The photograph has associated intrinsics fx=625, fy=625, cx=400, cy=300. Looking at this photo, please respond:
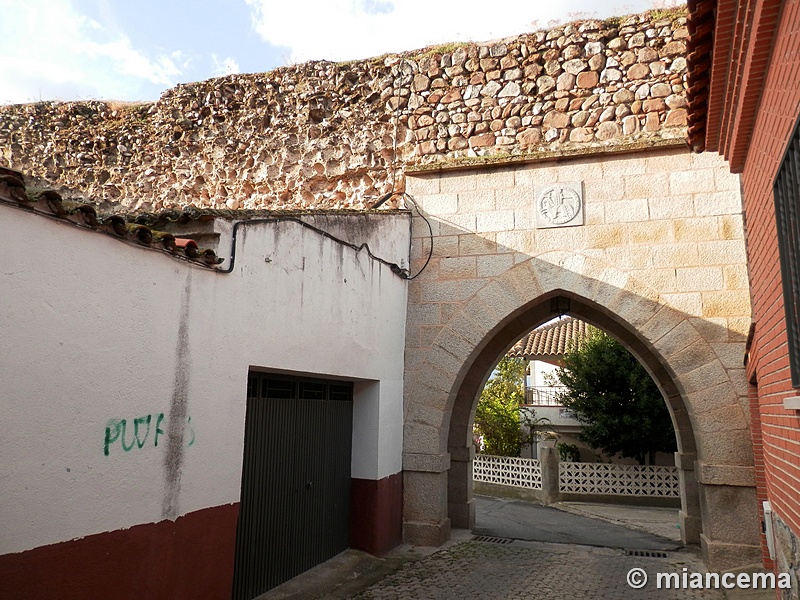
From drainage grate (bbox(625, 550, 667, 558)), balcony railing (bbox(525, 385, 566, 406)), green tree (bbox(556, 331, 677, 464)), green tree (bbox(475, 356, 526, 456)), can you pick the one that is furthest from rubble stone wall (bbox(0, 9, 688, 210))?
balcony railing (bbox(525, 385, 566, 406))

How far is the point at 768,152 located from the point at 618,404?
9783mm

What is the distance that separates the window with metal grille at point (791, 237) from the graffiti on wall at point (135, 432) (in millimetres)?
3406

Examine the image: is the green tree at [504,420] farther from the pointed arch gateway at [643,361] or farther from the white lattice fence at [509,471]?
the pointed arch gateway at [643,361]

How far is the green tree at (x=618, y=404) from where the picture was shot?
12.0 meters

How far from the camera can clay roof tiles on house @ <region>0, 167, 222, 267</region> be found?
9.38 ft

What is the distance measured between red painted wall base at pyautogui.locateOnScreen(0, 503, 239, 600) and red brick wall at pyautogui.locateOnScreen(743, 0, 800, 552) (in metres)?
3.39

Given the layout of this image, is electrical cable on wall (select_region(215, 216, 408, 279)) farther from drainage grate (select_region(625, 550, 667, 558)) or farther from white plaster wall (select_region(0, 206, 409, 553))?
drainage grate (select_region(625, 550, 667, 558))

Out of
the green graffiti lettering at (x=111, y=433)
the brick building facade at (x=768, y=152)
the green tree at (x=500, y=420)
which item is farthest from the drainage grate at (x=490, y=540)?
the green tree at (x=500, y=420)

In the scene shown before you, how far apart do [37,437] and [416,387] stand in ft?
15.1

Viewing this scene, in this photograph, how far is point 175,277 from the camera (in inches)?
154

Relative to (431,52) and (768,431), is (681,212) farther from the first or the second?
(431,52)

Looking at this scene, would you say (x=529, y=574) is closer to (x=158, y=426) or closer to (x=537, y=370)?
(x=158, y=426)

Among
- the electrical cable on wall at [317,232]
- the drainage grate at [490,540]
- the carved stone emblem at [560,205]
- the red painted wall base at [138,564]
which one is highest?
the carved stone emblem at [560,205]

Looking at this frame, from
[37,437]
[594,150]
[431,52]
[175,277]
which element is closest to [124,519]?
[37,437]
